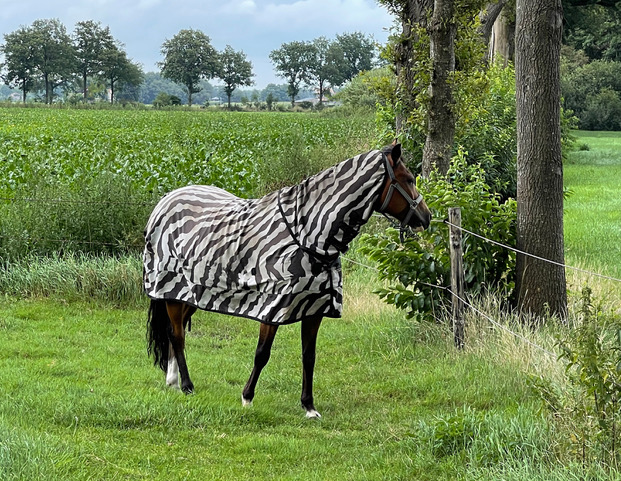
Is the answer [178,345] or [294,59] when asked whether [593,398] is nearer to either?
[178,345]

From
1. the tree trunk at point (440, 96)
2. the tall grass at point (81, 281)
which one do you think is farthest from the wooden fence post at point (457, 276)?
the tall grass at point (81, 281)

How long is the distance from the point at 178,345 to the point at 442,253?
3.07 metres

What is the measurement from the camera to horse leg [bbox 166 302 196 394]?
7195 millimetres

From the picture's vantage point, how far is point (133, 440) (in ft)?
18.8

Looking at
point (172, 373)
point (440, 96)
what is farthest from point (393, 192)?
point (440, 96)

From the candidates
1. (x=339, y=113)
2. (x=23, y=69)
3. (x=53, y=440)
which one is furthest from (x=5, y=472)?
(x=23, y=69)

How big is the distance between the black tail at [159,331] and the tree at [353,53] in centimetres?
14856

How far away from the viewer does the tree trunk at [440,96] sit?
11.3 meters

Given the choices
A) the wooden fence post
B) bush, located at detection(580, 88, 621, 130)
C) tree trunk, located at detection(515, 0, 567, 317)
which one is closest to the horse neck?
the wooden fence post

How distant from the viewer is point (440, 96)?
11312mm

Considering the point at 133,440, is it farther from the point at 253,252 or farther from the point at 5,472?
the point at 253,252

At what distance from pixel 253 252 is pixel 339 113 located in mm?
57495

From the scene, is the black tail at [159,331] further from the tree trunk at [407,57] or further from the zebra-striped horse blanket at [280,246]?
the tree trunk at [407,57]

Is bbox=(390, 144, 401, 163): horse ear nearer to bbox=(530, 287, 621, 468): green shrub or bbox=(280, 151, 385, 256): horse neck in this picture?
bbox=(280, 151, 385, 256): horse neck
